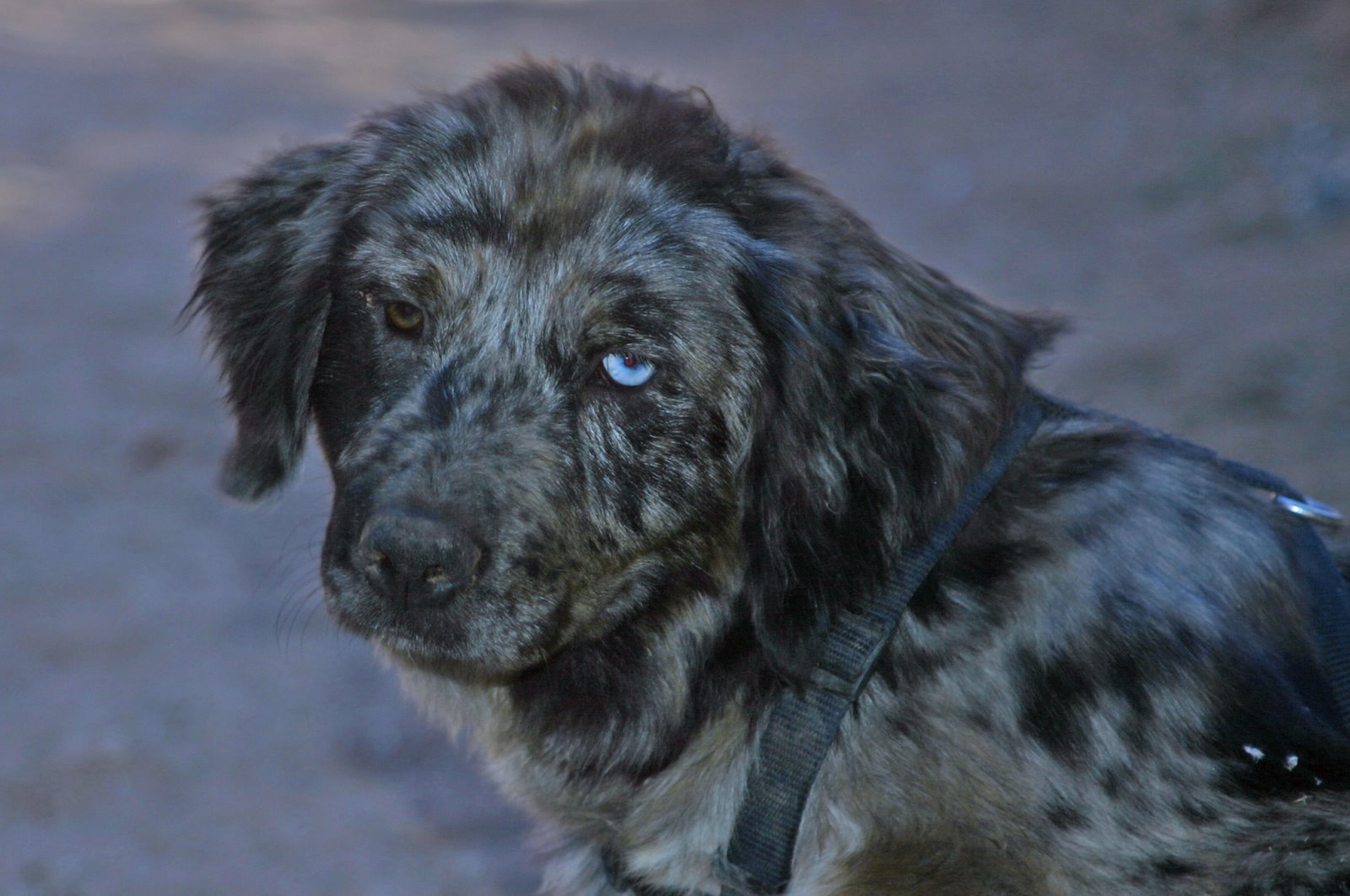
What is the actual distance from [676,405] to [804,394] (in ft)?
0.86

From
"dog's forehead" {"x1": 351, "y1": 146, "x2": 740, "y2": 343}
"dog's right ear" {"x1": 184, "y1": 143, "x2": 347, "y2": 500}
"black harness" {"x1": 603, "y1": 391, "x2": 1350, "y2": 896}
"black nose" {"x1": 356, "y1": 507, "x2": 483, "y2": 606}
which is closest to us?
"black nose" {"x1": 356, "y1": 507, "x2": 483, "y2": 606}

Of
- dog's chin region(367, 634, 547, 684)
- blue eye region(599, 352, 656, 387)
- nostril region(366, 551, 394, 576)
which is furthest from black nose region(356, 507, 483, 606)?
blue eye region(599, 352, 656, 387)

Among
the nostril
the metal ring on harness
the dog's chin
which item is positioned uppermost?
the metal ring on harness

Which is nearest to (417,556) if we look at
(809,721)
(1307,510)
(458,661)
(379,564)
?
(379,564)

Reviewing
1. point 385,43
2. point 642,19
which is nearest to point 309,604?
point 385,43

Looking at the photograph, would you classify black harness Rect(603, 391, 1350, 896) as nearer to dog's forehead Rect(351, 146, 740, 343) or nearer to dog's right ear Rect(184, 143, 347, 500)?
dog's forehead Rect(351, 146, 740, 343)

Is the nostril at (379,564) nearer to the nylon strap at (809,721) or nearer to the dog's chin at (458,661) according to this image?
the dog's chin at (458,661)

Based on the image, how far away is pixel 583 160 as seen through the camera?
316 centimetres

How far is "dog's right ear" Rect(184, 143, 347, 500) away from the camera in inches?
133

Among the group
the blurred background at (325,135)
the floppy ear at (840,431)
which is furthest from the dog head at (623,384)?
the blurred background at (325,135)

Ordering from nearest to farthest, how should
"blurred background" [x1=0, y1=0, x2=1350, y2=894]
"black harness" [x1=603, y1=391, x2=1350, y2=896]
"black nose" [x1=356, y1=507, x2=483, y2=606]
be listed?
"black nose" [x1=356, y1=507, x2=483, y2=606] < "black harness" [x1=603, y1=391, x2=1350, y2=896] < "blurred background" [x1=0, y1=0, x2=1350, y2=894]

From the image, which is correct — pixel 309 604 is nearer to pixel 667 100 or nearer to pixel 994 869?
pixel 667 100

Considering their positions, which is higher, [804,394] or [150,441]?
[804,394]

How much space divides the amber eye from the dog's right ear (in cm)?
23
